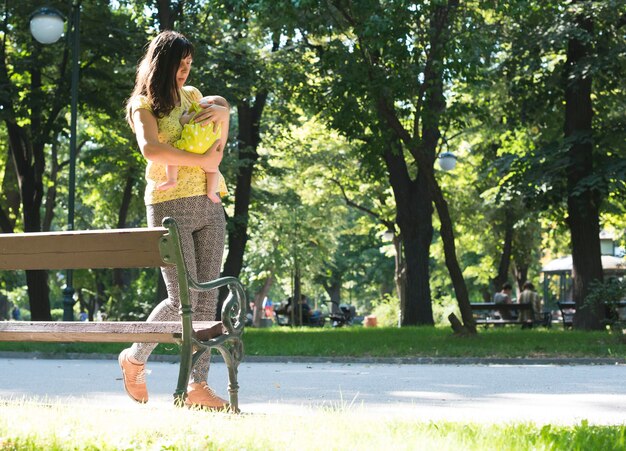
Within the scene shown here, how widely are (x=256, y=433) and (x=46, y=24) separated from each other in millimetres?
15888

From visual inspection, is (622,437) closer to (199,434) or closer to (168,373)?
(199,434)

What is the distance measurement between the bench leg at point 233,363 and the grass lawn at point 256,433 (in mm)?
571

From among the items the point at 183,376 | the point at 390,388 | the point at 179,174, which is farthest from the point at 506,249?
the point at 183,376

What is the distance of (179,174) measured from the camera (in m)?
6.43

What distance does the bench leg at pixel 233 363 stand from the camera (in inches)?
246

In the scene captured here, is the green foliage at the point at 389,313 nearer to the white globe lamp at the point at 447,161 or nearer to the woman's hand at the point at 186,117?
the white globe lamp at the point at 447,161

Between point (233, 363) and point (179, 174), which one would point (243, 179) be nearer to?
point (179, 174)

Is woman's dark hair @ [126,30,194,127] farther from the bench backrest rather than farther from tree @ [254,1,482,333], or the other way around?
tree @ [254,1,482,333]

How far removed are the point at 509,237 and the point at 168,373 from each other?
85.8ft

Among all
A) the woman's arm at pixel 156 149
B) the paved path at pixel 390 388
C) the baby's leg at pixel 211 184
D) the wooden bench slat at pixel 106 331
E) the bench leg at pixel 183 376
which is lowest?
the paved path at pixel 390 388

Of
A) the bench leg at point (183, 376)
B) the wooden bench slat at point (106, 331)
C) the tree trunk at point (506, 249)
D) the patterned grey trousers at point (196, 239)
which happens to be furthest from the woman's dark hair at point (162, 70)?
the tree trunk at point (506, 249)

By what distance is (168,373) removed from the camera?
12.4 meters

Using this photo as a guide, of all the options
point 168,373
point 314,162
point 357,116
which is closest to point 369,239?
point 314,162

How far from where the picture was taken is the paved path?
8.45m
